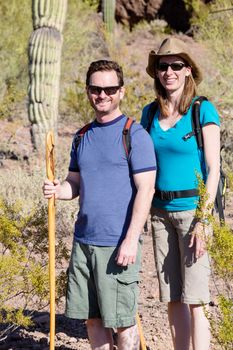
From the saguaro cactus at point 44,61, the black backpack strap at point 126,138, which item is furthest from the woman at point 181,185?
the saguaro cactus at point 44,61

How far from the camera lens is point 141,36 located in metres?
27.8

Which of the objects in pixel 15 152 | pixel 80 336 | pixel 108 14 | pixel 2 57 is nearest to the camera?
pixel 80 336

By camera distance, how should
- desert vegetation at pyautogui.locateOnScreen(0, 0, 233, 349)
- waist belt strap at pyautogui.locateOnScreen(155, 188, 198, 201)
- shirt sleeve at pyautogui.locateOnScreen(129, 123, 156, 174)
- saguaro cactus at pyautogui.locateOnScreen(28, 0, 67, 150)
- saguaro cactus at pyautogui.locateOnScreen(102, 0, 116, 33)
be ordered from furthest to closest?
saguaro cactus at pyautogui.locateOnScreen(102, 0, 116, 33)
saguaro cactus at pyautogui.locateOnScreen(28, 0, 67, 150)
desert vegetation at pyautogui.locateOnScreen(0, 0, 233, 349)
waist belt strap at pyautogui.locateOnScreen(155, 188, 198, 201)
shirt sleeve at pyautogui.locateOnScreen(129, 123, 156, 174)

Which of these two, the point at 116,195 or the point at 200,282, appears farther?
the point at 200,282

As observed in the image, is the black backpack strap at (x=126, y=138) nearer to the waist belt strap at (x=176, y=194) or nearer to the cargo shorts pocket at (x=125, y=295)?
the waist belt strap at (x=176, y=194)

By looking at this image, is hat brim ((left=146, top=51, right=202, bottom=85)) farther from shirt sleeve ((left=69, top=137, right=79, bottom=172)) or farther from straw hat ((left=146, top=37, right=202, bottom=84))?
shirt sleeve ((left=69, top=137, right=79, bottom=172))

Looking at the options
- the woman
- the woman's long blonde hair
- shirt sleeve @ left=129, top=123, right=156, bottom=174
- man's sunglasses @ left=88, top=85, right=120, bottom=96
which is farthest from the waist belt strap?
man's sunglasses @ left=88, top=85, right=120, bottom=96

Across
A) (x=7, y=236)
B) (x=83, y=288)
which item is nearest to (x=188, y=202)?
(x=83, y=288)

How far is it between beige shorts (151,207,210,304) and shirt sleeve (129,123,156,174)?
411 mm

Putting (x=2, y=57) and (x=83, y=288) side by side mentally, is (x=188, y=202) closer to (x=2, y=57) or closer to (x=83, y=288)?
(x=83, y=288)

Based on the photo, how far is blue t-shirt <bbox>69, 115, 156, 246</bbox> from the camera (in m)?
3.87

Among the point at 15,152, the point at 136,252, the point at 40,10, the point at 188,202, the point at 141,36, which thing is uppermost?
the point at 141,36

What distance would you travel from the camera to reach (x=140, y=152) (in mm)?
3865

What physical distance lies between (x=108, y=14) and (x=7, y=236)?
18.5 m
